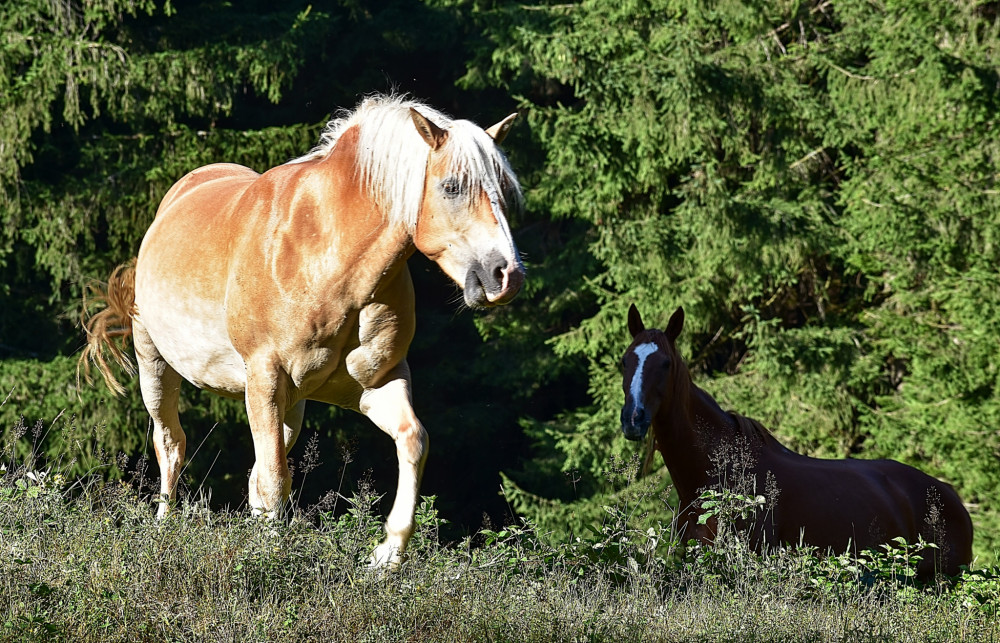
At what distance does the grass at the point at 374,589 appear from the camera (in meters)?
3.42

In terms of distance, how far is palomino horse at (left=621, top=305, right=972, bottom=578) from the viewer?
6.48m

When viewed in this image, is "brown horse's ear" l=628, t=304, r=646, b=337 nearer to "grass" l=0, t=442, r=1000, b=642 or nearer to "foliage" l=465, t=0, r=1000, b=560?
"grass" l=0, t=442, r=1000, b=642

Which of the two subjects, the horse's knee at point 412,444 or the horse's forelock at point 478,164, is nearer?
the horse's forelock at point 478,164

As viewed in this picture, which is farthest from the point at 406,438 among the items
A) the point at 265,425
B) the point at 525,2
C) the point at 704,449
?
the point at 525,2

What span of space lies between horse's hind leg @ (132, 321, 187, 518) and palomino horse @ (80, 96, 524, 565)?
740mm

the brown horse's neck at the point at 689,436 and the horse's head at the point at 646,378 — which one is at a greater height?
the horse's head at the point at 646,378

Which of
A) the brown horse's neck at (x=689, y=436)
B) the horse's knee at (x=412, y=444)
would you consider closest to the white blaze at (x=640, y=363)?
the brown horse's neck at (x=689, y=436)

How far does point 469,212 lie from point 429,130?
35 centimetres

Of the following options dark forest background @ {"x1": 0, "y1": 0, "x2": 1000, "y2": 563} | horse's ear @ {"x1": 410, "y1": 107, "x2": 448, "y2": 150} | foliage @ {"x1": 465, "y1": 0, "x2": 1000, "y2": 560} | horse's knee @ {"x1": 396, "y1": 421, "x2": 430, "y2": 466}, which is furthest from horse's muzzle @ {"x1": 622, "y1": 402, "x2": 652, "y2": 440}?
foliage @ {"x1": 465, "y1": 0, "x2": 1000, "y2": 560}

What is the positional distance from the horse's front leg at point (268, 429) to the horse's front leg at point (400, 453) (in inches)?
15.1

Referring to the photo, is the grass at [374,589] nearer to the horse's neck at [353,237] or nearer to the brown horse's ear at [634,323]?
the horse's neck at [353,237]

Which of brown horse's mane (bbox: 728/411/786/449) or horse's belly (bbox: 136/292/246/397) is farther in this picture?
brown horse's mane (bbox: 728/411/786/449)

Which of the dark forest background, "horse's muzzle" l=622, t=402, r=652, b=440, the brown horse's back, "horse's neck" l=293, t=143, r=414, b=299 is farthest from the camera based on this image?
the dark forest background

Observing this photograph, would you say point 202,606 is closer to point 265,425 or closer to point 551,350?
point 265,425
